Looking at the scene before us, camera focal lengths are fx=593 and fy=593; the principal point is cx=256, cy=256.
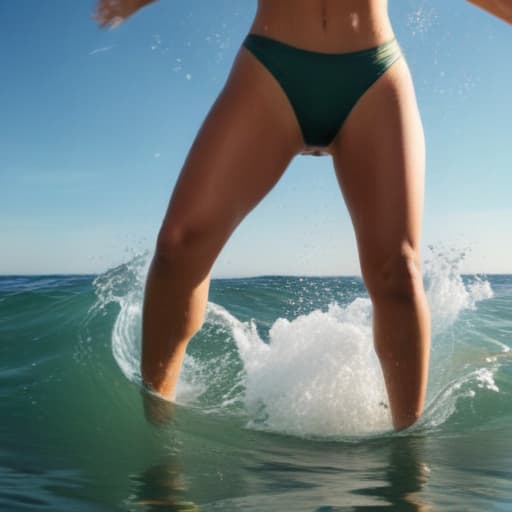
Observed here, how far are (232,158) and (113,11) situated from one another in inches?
21.0

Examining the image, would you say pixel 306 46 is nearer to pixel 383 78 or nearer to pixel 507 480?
pixel 383 78

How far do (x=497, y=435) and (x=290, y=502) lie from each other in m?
1.09

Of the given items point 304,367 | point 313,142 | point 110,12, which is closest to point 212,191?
point 313,142

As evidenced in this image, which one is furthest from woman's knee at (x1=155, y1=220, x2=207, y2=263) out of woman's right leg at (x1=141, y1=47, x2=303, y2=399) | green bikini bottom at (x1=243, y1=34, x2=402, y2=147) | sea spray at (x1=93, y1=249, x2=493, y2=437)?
sea spray at (x1=93, y1=249, x2=493, y2=437)

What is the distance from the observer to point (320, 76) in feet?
5.62

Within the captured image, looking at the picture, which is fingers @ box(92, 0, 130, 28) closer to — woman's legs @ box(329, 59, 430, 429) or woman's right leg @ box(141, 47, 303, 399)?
woman's right leg @ box(141, 47, 303, 399)

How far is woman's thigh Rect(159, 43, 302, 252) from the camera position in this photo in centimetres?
162

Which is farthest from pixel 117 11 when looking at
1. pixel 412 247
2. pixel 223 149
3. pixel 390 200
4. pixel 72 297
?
pixel 72 297

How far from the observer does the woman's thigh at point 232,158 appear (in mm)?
1619

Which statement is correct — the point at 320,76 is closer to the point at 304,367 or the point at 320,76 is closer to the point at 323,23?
the point at 323,23

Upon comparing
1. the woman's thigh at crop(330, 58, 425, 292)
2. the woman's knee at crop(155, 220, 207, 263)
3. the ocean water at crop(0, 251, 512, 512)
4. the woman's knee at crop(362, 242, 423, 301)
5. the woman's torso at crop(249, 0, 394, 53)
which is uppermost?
the woman's torso at crop(249, 0, 394, 53)

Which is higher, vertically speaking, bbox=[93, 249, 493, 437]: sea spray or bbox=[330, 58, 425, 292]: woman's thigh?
bbox=[330, 58, 425, 292]: woman's thigh

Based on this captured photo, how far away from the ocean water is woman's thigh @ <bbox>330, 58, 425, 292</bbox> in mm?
579

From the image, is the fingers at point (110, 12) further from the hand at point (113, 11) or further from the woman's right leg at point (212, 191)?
the woman's right leg at point (212, 191)
